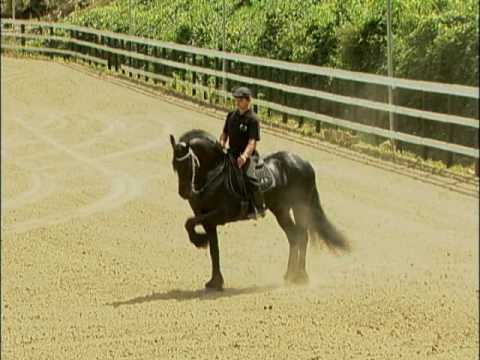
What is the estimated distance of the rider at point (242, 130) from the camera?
34.5 ft

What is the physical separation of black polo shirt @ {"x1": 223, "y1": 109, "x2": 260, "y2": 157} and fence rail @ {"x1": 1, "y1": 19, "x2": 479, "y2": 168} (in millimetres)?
1527

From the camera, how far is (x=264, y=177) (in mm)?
11633

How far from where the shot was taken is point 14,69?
14.4 metres

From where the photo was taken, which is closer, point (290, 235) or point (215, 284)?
point (215, 284)

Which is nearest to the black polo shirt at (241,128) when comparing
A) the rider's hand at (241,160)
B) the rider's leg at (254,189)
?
the rider's hand at (241,160)

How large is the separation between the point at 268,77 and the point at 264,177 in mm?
4733

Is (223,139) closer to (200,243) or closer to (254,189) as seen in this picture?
(254,189)

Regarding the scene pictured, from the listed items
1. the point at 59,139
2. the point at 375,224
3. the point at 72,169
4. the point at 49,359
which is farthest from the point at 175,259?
the point at 59,139

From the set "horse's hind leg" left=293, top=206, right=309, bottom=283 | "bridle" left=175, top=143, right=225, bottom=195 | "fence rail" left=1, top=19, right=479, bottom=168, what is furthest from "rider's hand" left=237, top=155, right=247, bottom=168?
"fence rail" left=1, top=19, right=479, bottom=168

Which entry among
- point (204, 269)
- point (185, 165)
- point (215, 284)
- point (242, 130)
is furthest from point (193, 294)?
point (242, 130)

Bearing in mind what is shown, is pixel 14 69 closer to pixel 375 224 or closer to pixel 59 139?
pixel 375 224

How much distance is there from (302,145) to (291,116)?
947 millimetres

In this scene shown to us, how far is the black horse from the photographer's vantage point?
11.1 meters

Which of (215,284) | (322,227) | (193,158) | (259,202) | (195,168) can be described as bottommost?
(215,284)
